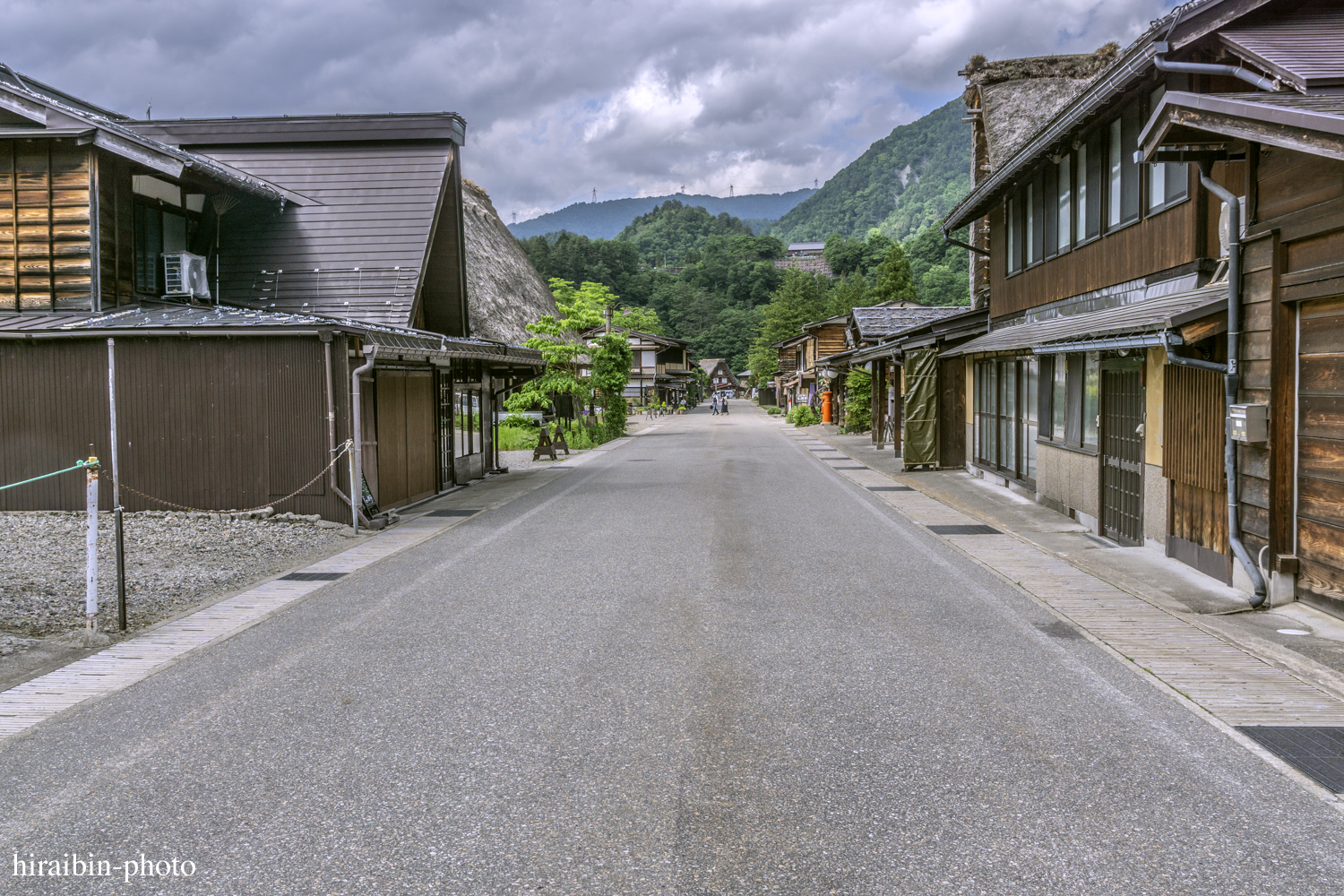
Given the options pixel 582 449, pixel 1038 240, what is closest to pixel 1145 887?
pixel 1038 240

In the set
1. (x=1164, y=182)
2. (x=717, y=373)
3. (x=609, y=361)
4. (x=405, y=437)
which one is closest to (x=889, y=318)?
(x=609, y=361)

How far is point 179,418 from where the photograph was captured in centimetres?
1315

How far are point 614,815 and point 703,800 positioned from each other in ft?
1.34

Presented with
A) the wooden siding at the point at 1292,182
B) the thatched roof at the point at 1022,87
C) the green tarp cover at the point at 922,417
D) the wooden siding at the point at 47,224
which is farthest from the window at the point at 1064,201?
the wooden siding at the point at 47,224

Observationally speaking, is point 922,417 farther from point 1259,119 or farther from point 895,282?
point 895,282

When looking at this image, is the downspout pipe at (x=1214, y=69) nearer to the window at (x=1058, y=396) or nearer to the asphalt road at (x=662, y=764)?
the asphalt road at (x=662, y=764)

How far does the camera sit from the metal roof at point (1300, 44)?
6.85 metres

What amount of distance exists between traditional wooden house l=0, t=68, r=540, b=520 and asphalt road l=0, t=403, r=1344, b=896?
227 inches

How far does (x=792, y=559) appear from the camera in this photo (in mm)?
10117

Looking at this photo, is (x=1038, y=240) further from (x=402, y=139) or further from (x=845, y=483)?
(x=402, y=139)

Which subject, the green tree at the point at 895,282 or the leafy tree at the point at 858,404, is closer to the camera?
the leafy tree at the point at 858,404

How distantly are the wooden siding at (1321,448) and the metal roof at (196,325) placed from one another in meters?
10.5

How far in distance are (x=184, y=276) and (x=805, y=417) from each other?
35693mm

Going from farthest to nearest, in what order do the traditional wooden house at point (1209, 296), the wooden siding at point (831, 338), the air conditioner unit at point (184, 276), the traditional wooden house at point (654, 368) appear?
the traditional wooden house at point (654, 368)
the wooden siding at point (831, 338)
the air conditioner unit at point (184, 276)
the traditional wooden house at point (1209, 296)
